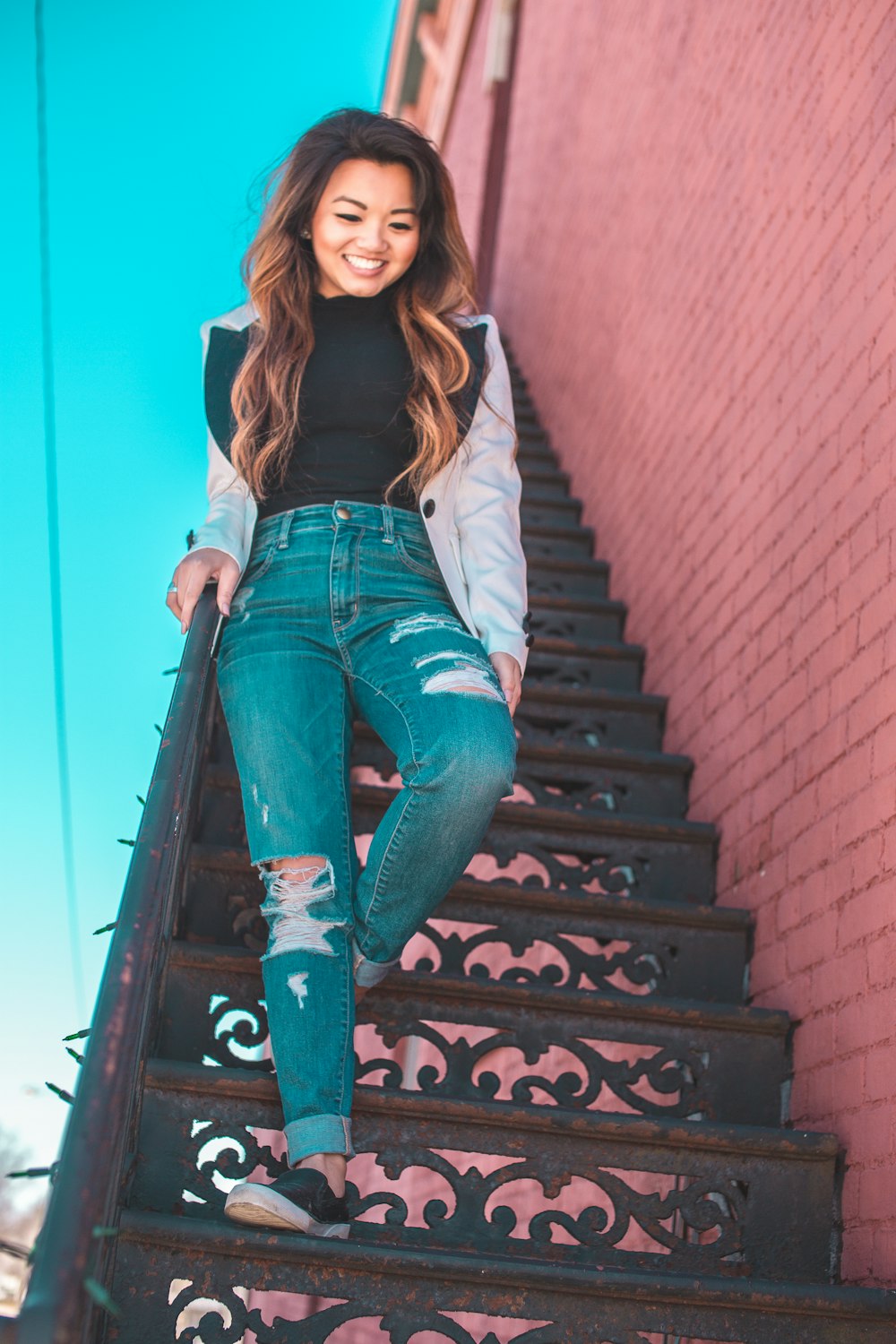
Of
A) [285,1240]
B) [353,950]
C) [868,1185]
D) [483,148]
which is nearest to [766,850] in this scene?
[868,1185]

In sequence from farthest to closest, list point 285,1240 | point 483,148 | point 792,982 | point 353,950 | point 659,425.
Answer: point 483,148 → point 659,425 → point 792,982 → point 353,950 → point 285,1240

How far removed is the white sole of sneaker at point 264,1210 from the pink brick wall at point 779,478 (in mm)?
905

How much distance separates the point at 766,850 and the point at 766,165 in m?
1.84

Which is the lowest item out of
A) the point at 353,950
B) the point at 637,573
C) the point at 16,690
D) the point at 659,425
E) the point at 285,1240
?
the point at 285,1240

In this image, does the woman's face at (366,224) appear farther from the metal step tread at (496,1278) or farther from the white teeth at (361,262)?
the metal step tread at (496,1278)

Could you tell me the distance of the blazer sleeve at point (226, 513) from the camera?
2.29 metres

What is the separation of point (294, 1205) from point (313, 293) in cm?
171

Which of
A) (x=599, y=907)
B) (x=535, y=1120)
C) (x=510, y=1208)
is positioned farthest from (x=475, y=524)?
(x=510, y=1208)

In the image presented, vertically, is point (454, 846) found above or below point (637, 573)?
below

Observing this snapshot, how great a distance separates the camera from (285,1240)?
72.2 inches

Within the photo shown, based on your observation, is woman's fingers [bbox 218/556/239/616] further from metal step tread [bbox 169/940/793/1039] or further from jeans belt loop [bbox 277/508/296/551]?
metal step tread [bbox 169/940/793/1039]

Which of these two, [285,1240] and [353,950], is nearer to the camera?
[285,1240]

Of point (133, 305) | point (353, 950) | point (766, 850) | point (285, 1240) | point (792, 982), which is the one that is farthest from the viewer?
point (133, 305)

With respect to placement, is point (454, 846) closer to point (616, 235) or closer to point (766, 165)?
point (766, 165)
